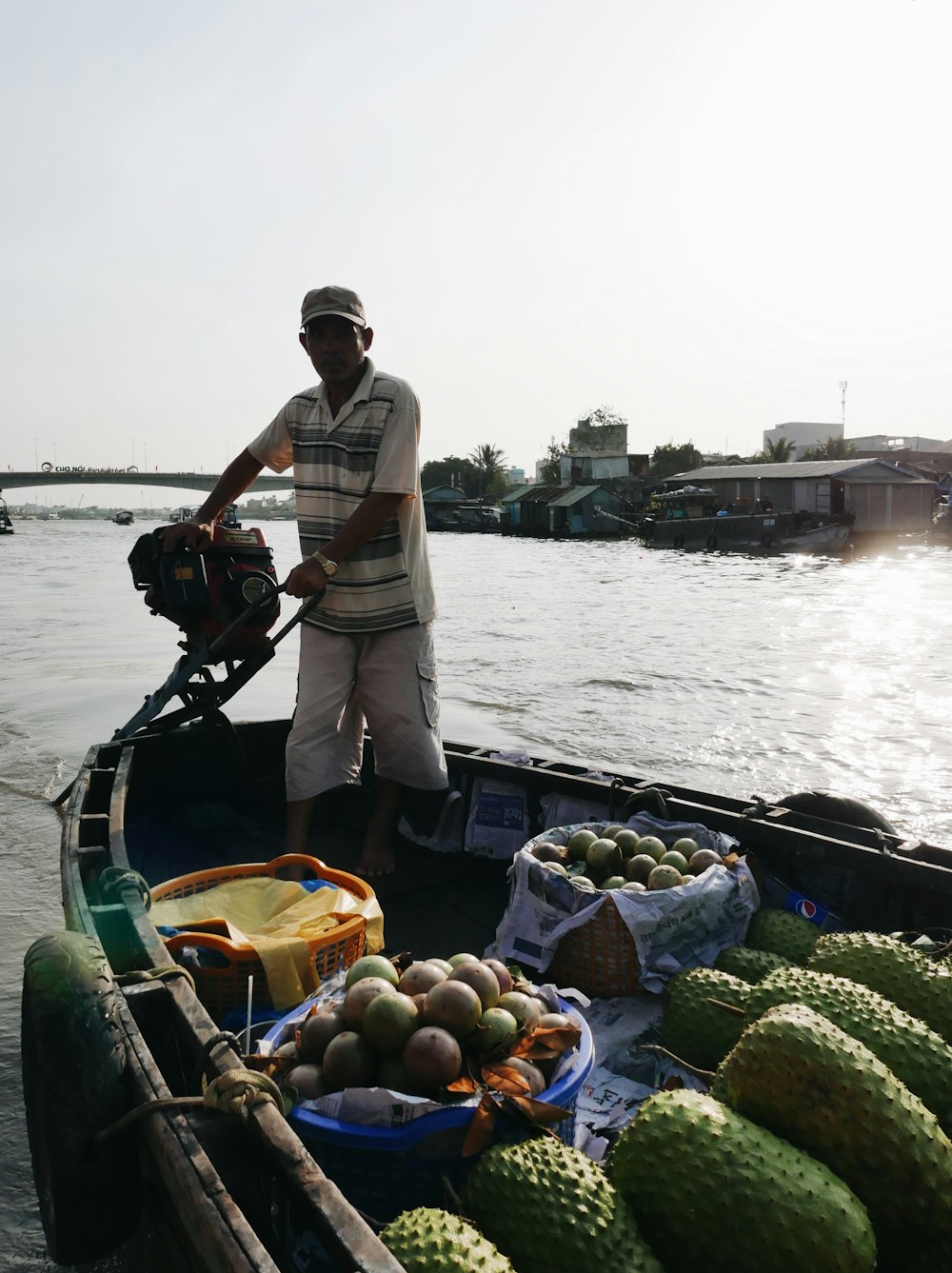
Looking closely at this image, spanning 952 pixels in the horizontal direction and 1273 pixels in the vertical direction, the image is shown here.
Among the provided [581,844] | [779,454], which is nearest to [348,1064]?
[581,844]

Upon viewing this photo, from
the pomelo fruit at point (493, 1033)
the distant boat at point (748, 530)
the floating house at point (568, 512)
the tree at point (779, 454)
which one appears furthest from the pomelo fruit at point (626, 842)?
the tree at point (779, 454)

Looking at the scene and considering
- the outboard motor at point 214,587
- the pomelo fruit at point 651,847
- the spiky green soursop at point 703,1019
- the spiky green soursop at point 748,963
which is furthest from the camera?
the outboard motor at point 214,587

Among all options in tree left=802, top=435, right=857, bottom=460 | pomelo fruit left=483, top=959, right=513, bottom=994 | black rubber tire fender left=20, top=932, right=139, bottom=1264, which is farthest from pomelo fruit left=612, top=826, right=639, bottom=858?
tree left=802, top=435, right=857, bottom=460

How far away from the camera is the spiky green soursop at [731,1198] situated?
1.68 m

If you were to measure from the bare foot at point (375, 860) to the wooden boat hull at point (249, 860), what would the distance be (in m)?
0.10

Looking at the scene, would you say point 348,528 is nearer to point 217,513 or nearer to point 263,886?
point 217,513

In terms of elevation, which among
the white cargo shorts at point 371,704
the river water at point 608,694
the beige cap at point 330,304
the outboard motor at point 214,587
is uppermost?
the beige cap at point 330,304

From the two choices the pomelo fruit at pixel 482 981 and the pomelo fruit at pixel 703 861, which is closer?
the pomelo fruit at pixel 482 981

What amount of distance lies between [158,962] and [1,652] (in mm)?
14377

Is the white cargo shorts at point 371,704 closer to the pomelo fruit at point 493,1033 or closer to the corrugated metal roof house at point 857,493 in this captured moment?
the pomelo fruit at point 493,1033

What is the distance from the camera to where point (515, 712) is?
37.8 feet

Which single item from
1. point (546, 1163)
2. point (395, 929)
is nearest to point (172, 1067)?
point (546, 1163)

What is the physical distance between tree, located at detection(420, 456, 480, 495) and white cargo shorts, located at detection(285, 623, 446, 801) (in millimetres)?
98492

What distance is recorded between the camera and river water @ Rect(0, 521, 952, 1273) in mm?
7027
